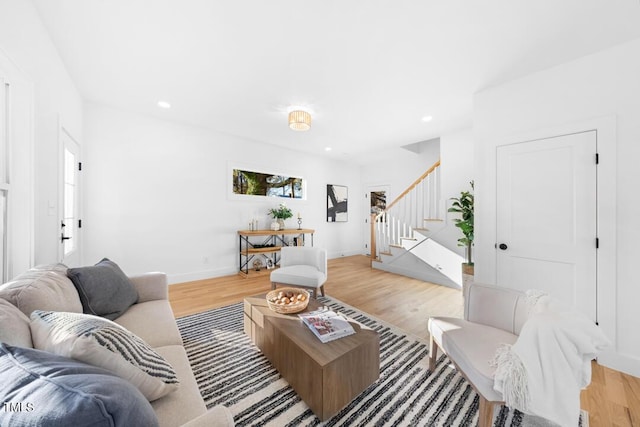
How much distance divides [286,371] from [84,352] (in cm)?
117

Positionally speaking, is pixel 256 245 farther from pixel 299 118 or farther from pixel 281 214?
pixel 299 118

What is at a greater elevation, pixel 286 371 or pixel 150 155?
pixel 150 155

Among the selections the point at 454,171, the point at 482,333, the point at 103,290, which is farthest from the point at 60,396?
the point at 454,171

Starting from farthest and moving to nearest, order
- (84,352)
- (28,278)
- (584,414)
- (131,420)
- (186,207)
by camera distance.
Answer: (186,207) → (584,414) → (28,278) → (84,352) → (131,420)

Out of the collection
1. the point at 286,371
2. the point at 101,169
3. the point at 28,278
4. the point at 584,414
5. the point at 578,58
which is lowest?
the point at 584,414

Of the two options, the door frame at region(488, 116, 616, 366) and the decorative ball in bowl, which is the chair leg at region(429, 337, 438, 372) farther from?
the door frame at region(488, 116, 616, 366)

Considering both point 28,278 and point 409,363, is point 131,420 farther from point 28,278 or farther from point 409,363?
point 409,363

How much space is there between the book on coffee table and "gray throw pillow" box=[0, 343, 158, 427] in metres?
1.06

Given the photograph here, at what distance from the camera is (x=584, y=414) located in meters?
1.43

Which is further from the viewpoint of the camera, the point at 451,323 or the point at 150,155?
the point at 150,155

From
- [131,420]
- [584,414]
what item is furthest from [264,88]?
[584,414]

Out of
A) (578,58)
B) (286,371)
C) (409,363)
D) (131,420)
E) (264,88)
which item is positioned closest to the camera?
(131,420)

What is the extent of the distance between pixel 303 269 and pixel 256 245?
1844mm

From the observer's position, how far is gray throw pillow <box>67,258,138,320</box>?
4.96 ft
